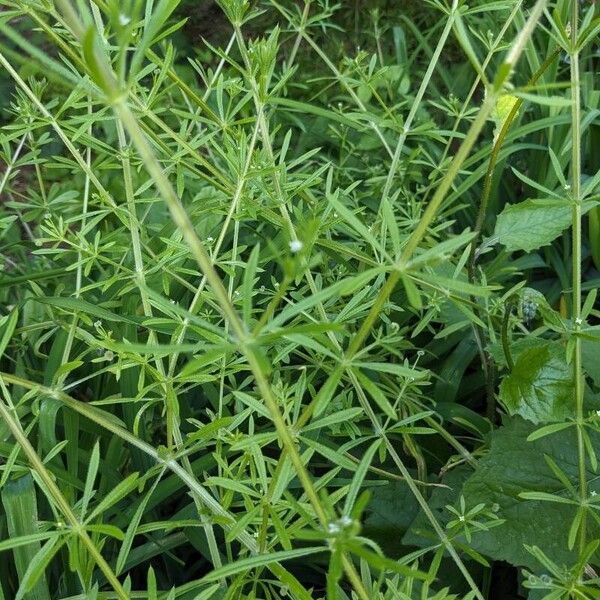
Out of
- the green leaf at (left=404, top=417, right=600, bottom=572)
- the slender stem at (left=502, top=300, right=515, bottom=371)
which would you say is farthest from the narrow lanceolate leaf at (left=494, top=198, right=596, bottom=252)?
the green leaf at (left=404, top=417, right=600, bottom=572)

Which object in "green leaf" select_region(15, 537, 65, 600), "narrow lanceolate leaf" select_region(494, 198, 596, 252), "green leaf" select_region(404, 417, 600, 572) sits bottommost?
"green leaf" select_region(404, 417, 600, 572)

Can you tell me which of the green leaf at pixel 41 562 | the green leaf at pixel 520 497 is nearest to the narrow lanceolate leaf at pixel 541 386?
the green leaf at pixel 520 497

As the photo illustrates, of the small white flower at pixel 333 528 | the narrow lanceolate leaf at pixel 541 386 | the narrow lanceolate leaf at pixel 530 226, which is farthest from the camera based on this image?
the narrow lanceolate leaf at pixel 530 226

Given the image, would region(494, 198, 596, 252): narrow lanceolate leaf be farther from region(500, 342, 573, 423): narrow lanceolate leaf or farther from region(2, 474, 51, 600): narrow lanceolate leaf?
region(2, 474, 51, 600): narrow lanceolate leaf

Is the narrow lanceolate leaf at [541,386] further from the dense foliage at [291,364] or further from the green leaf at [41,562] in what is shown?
the green leaf at [41,562]

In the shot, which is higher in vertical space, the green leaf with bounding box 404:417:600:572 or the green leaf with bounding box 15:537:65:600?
the green leaf with bounding box 15:537:65:600

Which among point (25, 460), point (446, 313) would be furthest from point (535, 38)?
point (25, 460)

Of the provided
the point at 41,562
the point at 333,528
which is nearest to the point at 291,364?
the point at 41,562
